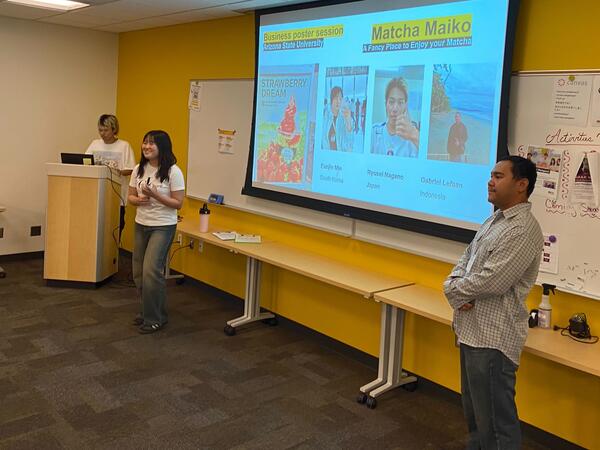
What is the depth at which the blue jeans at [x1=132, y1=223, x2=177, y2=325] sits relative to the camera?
446 cm

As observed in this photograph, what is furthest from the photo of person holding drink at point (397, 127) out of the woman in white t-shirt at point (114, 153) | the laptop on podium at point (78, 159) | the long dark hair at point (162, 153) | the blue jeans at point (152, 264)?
the woman in white t-shirt at point (114, 153)

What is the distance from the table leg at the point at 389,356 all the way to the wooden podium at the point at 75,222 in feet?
9.66

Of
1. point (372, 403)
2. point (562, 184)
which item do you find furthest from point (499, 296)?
point (372, 403)

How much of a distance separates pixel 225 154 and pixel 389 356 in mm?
2461

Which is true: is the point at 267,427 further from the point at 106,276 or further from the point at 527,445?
the point at 106,276

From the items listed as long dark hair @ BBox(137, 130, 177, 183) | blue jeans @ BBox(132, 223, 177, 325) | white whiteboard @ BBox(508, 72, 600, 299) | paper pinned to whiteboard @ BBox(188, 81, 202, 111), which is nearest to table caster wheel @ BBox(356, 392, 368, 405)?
white whiteboard @ BBox(508, 72, 600, 299)

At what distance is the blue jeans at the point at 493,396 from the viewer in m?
2.61

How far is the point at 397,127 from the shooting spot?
12.4 ft

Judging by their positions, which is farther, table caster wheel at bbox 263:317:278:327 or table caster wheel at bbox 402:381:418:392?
table caster wheel at bbox 263:317:278:327

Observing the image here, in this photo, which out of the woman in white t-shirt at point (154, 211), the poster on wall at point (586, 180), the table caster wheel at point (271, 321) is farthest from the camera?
the table caster wheel at point (271, 321)

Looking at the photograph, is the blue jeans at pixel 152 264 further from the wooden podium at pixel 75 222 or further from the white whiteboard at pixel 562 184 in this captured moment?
the white whiteboard at pixel 562 184

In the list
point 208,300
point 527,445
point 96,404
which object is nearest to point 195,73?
point 208,300

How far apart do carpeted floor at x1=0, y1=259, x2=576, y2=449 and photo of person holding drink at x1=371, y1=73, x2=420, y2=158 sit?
1480 mm

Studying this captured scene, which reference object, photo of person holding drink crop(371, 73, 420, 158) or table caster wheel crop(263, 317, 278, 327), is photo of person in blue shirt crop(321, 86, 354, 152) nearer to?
photo of person holding drink crop(371, 73, 420, 158)
